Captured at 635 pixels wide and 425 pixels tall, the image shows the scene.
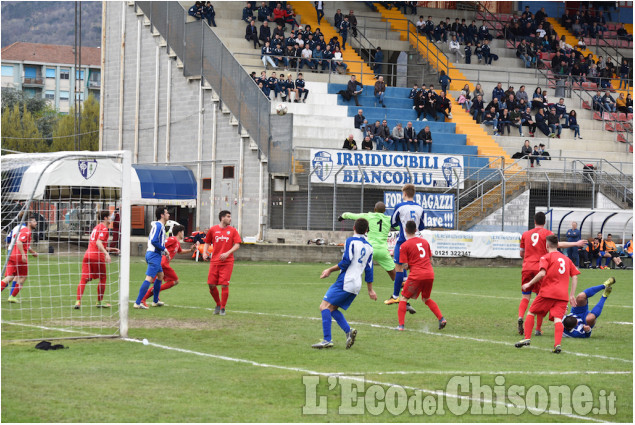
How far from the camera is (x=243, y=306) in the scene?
1869 centimetres

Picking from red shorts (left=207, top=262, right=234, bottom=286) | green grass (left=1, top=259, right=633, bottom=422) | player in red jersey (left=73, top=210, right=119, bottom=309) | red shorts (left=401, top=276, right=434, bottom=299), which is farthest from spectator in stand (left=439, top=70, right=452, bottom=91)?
red shorts (left=401, top=276, right=434, bottom=299)

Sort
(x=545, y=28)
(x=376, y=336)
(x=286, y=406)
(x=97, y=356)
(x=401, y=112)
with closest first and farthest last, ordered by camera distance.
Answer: (x=286, y=406) < (x=97, y=356) < (x=376, y=336) < (x=401, y=112) < (x=545, y=28)

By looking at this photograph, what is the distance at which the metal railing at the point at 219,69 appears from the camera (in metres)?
38.0

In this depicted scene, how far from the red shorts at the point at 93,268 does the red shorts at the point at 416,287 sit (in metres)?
5.98

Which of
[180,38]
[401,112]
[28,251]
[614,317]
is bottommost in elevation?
[614,317]

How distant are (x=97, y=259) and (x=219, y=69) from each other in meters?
23.9

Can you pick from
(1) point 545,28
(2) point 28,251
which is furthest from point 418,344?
(1) point 545,28

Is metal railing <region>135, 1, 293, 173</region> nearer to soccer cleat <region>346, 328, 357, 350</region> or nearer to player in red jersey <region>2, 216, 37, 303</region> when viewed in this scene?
player in red jersey <region>2, 216, 37, 303</region>

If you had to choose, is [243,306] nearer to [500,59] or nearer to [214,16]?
[214,16]

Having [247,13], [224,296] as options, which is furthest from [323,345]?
[247,13]

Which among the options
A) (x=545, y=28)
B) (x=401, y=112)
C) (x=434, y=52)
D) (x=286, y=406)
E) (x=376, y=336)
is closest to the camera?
(x=286, y=406)

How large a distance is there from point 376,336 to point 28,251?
738 cm

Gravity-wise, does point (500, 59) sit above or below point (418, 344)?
above

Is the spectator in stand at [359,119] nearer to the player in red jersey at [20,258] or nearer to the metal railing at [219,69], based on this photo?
the metal railing at [219,69]
